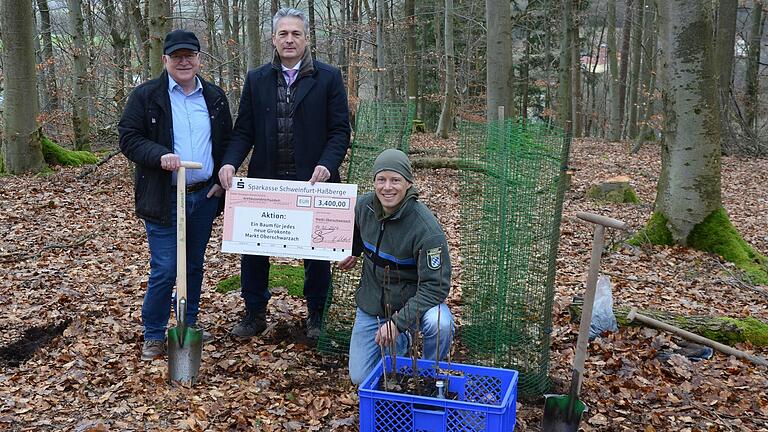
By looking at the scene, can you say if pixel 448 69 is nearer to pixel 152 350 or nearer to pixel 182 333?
pixel 152 350

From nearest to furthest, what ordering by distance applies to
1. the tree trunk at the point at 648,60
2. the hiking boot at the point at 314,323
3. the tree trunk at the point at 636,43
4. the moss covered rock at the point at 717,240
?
1. the hiking boot at the point at 314,323
2. the moss covered rock at the point at 717,240
3. the tree trunk at the point at 648,60
4. the tree trunk at the point at 636,43

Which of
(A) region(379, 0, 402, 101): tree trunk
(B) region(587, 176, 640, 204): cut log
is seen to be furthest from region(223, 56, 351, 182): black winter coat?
(A) region(379, 0, 402, 101): tree trunk

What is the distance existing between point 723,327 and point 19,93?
10.9 m

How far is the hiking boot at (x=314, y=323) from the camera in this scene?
5.04 metres

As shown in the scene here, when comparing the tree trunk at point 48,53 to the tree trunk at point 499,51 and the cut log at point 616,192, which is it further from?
the cut log at point 616,192

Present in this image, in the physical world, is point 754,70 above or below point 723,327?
above

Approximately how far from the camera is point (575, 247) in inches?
328

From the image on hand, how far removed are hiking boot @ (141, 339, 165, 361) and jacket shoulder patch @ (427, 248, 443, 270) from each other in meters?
2.12

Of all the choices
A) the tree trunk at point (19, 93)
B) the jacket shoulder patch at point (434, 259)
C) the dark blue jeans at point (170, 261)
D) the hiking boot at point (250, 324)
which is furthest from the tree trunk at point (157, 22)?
the jacket shoulder patch at point (434, 259)

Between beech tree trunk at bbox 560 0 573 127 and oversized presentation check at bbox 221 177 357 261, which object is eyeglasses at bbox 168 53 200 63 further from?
beech tree trunk at bbox 560 0 573 127

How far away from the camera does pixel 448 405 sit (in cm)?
326

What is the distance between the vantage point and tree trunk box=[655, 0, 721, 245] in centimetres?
745

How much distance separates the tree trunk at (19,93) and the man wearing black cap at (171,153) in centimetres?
797

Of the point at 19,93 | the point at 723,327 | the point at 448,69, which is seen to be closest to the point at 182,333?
the point at 723,327
